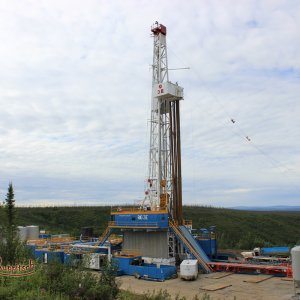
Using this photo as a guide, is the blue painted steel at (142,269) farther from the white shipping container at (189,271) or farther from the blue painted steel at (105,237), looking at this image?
the blue painted steel at (105,237)

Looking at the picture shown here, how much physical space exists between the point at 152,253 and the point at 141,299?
13.5m

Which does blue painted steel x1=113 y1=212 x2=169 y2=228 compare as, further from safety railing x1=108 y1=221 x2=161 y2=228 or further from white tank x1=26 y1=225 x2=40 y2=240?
white tank x1=26 y1=225 x2=40 y2=240

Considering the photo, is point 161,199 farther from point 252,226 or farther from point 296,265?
point 252,226

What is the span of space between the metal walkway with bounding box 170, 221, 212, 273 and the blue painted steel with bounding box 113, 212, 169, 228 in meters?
0.76

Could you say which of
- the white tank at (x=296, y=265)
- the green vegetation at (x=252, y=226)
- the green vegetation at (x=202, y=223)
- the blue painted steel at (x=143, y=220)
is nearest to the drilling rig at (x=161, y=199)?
the blue painted steel at (x=143, y=220)

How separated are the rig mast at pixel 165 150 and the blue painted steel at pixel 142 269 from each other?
4.55m

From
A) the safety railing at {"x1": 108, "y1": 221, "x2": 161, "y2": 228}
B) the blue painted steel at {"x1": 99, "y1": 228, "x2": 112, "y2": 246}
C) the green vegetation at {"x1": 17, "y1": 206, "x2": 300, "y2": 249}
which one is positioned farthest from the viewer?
the green vegetation at {"x1": 17, "y1": 206, "x2": 300, "y2": 249}

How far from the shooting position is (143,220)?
2627cm

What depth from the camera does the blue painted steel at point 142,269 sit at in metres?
22.5

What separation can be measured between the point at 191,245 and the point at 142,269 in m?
4.04

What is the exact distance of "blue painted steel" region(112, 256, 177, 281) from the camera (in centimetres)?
→ 2247

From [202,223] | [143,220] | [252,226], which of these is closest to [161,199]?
[143,220]

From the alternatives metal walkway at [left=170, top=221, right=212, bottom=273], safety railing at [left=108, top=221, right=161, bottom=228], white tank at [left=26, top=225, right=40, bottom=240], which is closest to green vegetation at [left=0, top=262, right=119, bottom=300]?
safety railing at [left=108, top=221, right=161, bottom=228]

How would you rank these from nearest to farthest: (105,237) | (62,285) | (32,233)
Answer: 1. (62,285)
2. (105,237)
3. (32,233)
